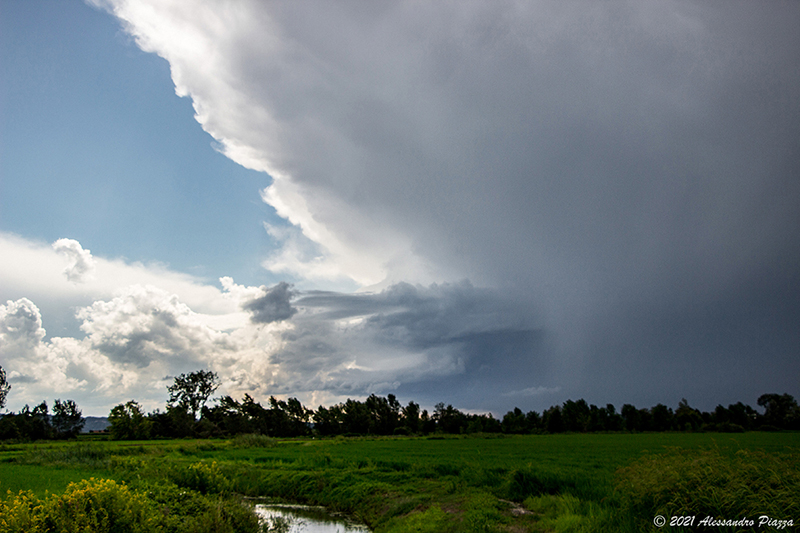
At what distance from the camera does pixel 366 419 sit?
13738cm

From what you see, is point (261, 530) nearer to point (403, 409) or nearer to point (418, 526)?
point (418, 526)

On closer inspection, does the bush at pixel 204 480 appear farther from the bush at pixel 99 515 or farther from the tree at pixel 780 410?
the tree at pixel 780 410

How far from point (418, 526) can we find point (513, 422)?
474 feet

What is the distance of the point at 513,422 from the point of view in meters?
148

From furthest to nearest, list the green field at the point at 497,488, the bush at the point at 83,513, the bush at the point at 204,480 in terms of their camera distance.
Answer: the bush at the point at 204,480, the bush at the point at 83,513, the green field at the point at 497,488

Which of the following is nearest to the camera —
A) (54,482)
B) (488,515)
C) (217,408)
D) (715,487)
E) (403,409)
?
(715,487)

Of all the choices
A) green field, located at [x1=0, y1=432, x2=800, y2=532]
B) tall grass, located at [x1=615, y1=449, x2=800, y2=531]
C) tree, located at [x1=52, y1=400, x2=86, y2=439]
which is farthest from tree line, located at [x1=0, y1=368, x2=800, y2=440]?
tall grass, located at [x1=615, y1=449, x2=800, y2=531]

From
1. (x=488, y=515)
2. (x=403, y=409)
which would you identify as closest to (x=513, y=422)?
(x=403, y=409)

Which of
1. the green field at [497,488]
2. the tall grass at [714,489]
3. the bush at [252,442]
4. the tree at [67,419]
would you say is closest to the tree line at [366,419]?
the tree at [67,419]

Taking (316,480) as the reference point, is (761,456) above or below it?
above

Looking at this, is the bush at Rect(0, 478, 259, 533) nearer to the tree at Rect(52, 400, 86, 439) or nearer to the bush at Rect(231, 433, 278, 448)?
the bush at Rect(231, 433, 278, 448)

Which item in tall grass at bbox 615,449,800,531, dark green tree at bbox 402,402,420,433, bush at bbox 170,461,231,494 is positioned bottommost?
dark green tree at bbox 402,402,420,433

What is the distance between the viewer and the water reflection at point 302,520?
20.3 m

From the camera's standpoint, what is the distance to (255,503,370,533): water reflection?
20291mm
